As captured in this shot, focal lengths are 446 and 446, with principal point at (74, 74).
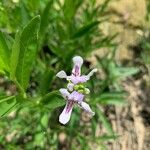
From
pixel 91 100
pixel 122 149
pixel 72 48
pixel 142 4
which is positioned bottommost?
pixel 122 149

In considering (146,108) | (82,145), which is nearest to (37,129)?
(82,145)

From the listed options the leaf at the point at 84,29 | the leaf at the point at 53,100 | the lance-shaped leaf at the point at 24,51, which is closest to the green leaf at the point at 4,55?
the lance-shaped leaf at the point at 24,51

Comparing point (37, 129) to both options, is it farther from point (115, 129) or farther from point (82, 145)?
point (115, 129)

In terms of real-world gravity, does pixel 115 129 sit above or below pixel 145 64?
below

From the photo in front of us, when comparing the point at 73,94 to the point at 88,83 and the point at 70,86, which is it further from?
the point at 88,83

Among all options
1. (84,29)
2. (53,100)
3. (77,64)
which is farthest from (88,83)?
(77,64)

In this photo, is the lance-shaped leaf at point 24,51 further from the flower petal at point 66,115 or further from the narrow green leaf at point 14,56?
the flower petal at point 66,115

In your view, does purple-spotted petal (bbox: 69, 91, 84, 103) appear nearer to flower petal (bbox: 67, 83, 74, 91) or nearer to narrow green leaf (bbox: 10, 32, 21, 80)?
flower petal (bbox: 67, 83, 74, 91)

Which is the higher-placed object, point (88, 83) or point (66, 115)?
point (88, 83)
